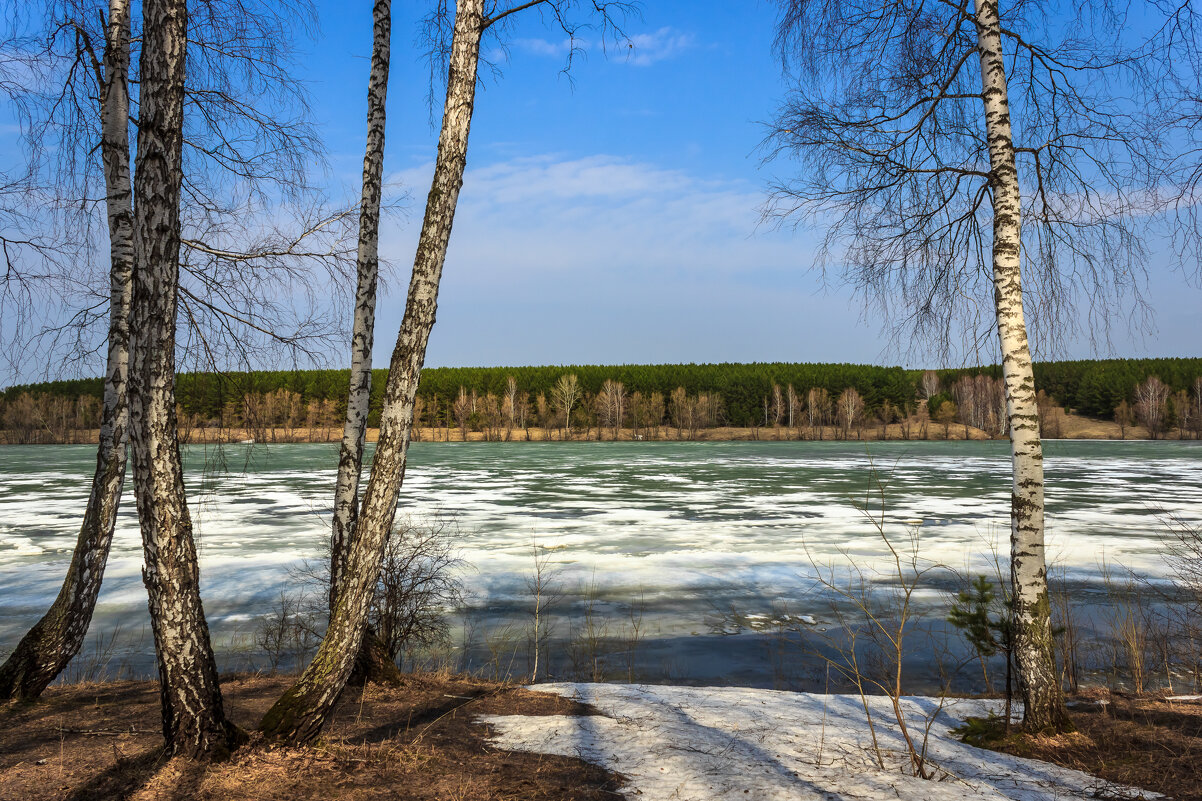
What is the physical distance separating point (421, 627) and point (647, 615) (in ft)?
12.9

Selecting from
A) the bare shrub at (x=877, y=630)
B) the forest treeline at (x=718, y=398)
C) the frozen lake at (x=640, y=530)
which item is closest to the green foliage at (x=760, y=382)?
the forest treeline at (x=718, y=398)

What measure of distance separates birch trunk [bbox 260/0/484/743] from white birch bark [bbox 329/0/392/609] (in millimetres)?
1268

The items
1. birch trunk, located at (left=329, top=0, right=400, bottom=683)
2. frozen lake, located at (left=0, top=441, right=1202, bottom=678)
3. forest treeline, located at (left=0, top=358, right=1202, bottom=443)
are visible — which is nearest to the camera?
birch trunk, located at (left=329, top=0, right=400, bottom=683)

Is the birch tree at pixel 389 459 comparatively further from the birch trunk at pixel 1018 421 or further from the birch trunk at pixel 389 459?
the birch trunk at pixel 1018 421

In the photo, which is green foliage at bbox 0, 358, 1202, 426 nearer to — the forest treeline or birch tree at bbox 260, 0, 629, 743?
the forest treeline

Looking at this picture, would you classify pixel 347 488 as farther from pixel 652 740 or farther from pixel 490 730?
pixel 652 740

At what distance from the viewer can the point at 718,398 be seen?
301 ft

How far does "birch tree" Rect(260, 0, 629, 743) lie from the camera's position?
4.39m

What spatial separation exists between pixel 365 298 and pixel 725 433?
85026 mm

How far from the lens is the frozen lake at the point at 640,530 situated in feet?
36.8

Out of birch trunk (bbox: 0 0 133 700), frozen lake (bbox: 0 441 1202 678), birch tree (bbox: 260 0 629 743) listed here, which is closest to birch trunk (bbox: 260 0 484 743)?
birch tree (bbox: 260 0 629 743)

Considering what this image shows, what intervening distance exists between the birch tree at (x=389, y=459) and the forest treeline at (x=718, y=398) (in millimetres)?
73179

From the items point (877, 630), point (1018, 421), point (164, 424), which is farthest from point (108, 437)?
point (877, 630)

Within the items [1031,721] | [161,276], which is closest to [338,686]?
[161,276]
